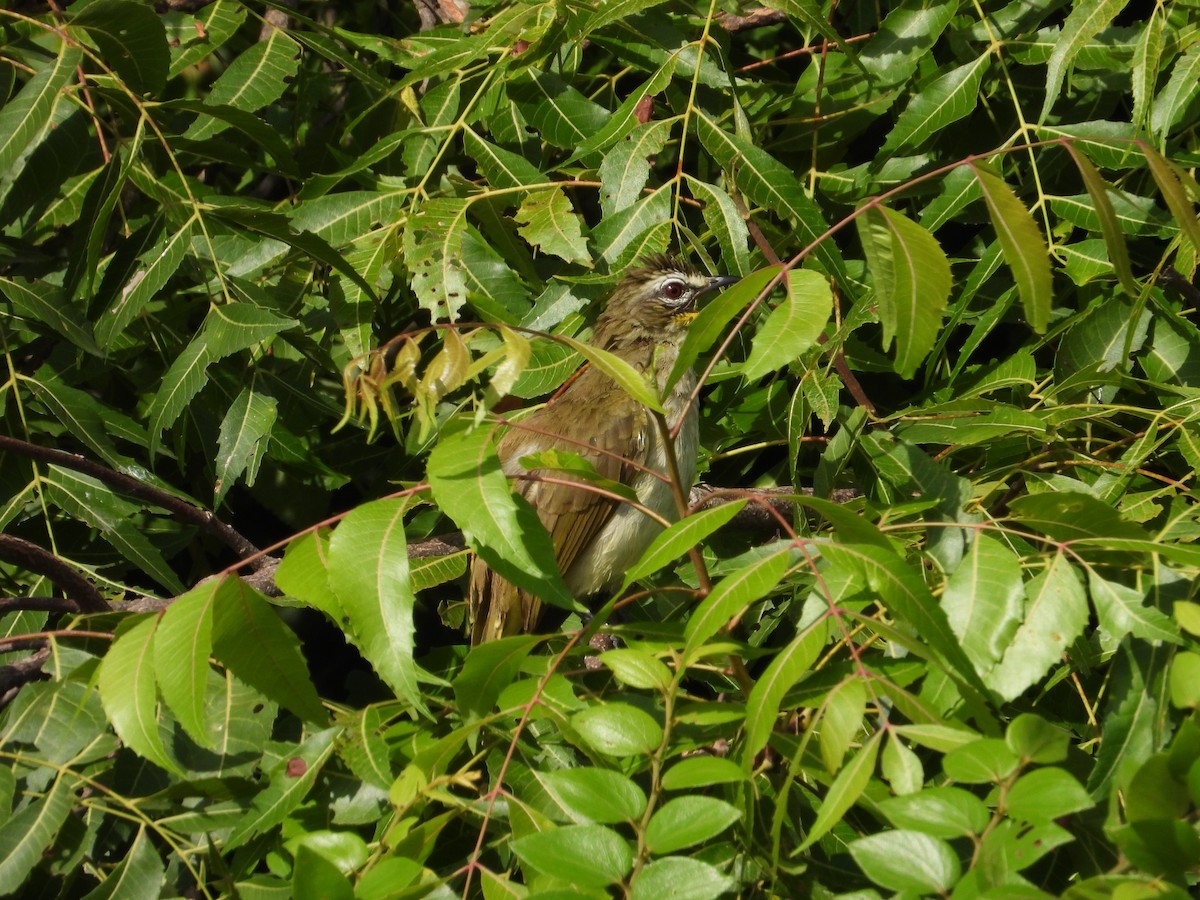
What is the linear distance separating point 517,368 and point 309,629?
12.2 ft

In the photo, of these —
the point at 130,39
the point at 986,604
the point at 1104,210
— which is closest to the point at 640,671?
the point at 986,604

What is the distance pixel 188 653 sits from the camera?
213 centimetres

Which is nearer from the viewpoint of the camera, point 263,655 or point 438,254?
point 263,655

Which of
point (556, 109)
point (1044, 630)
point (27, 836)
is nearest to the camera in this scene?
point (1044, 630)

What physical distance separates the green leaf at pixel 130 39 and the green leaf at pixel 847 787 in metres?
2.95

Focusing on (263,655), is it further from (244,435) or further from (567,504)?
(567,504)

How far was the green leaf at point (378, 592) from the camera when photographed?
2078 millimetres

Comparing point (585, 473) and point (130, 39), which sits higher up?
point (130, 39)

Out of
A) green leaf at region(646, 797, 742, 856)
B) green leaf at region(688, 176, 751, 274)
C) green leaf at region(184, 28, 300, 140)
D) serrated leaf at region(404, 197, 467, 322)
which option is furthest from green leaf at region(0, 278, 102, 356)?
green leaf at region(646, 797, 742, 856)

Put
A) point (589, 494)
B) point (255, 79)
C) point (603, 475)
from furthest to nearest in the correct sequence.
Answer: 1. point (589, 494)
2. point (603, 475)
3. point (255, 79)

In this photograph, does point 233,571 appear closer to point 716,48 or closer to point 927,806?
point 927,806

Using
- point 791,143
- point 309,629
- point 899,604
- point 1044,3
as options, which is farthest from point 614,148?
point 309,629

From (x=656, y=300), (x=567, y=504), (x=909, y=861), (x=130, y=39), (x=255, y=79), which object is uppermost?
(x=130, y=39)

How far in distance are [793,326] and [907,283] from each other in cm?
21
